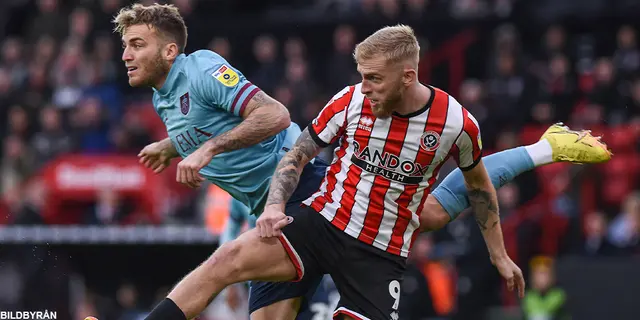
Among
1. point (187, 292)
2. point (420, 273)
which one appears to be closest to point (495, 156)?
point (187, 292)

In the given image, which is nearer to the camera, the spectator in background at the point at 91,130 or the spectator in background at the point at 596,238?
the spectator in background at the point at 596,238

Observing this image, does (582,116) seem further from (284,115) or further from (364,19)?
(284,115)

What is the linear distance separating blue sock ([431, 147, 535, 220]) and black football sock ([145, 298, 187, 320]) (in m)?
1.86

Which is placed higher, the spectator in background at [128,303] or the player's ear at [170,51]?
the player's ear at [170,51]

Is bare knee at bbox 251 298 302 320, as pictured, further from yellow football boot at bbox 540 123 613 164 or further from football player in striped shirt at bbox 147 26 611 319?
yellow football boot at bbox 540 123 613 164

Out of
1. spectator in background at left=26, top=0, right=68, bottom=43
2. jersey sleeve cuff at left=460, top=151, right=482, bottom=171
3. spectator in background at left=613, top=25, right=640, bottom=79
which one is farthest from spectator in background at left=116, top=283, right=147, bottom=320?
jersey sleeve cuff at left=460, top=151, right=482, bottom=171

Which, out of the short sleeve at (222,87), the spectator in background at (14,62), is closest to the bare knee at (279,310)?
the short sleeve at (222,87)

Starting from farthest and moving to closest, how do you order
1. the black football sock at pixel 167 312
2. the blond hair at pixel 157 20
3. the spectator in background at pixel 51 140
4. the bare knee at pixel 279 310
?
the spectator in background at pixel 51 140, the bare knee at pixel 279 310, the blond hair at pixel 157 20, the black football sock at pixel 167 312

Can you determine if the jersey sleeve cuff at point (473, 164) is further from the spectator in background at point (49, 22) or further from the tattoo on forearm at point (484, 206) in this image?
the spectator in background at point (49, 22)

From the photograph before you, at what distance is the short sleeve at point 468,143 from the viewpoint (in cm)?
653

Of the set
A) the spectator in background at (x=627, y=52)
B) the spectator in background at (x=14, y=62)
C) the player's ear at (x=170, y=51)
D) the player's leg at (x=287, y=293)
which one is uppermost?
the player's ear at (x=170, y=51)

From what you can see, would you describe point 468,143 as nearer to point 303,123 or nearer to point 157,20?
point 157,20

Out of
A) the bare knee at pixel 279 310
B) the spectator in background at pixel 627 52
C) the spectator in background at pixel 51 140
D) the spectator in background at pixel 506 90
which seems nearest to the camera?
the bare knee at pixel 279 310

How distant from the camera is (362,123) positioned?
6523mm
